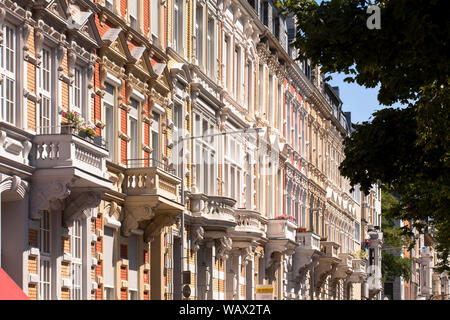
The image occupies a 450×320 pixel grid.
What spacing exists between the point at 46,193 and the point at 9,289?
3226mm

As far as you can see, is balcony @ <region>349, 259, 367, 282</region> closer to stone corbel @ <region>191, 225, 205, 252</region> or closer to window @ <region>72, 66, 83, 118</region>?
stone corbel @ <region>191, 225, 205, 252</region>

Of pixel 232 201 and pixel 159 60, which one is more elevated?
pixel 159 60

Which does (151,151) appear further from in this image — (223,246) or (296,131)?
(296,131)

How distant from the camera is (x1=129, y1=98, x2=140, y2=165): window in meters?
30.2

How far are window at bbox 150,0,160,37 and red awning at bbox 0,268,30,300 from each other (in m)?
14.6

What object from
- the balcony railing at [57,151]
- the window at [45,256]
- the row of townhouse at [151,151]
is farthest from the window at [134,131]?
the balcony railing at [57,151]

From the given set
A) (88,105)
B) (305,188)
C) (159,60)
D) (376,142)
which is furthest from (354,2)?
(305,188)

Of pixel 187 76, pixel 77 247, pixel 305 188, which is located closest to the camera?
pixel 77 247

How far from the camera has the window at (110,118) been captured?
1104 inches

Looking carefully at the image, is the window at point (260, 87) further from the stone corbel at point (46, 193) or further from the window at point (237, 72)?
the stone corbel at point (46, 193)

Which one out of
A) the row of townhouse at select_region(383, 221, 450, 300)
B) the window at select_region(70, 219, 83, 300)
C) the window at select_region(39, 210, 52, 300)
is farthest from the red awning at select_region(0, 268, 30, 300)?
the row of townhouse at select_region(383, 221, 450, 300)
